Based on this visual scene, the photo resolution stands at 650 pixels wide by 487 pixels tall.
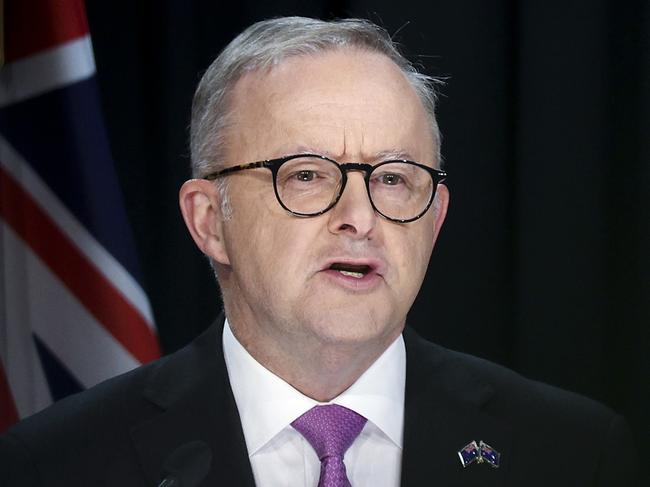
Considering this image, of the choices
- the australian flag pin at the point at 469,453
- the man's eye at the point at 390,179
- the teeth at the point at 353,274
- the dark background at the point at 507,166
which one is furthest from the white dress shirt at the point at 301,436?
the dark background at the point at 507,166

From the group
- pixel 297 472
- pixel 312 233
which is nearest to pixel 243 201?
pixel 312 233

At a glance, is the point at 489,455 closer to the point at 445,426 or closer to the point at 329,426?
the point at 445,426

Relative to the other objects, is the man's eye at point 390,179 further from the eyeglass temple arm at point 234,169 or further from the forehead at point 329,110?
the eyeglass temple arm at point 234,169

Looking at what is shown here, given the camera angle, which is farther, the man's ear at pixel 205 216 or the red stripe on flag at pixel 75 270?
the red stripe on flag at pixel 75 270

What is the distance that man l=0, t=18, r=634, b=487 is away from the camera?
1.50m

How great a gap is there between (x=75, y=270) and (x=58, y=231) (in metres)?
0.10

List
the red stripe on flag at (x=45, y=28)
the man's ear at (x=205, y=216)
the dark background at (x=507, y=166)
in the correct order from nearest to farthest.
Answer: the man's ear at (x=205, y=216)
the dark background at (x=507, y=166)
the red stripe on flag at (x=45, y=28)

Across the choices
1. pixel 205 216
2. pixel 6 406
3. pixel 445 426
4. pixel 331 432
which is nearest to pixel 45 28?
pixel 205 216

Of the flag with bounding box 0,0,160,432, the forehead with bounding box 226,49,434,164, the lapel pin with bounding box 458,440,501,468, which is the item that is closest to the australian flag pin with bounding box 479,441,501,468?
the lapel pin with bounding box 458,440,501,468

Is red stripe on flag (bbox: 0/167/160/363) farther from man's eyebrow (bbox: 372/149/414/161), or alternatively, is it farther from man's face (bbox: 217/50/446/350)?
man's eyebrow (bbox: 372/149/414/161)

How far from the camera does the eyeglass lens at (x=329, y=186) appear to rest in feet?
4.93

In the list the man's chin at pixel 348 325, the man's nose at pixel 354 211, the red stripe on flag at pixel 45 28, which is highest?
the red stripe on flag at pixel 45 28

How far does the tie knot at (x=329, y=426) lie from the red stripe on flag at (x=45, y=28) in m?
1.06

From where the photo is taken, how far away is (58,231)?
2088mm
